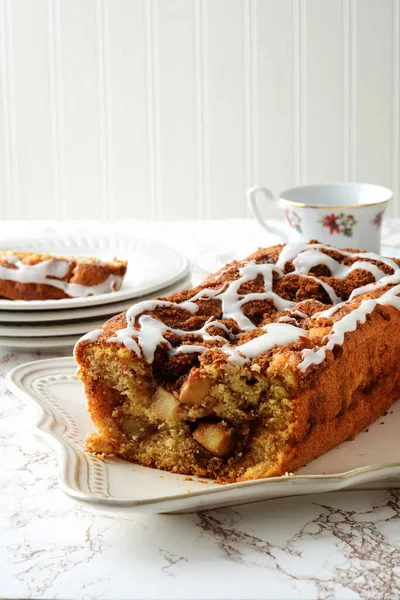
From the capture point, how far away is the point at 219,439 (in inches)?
49.2

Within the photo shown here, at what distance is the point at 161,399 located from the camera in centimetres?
128

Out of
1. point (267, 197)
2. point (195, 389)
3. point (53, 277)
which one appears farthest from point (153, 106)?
point (195, 389)

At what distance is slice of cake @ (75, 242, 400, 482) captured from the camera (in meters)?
1.21

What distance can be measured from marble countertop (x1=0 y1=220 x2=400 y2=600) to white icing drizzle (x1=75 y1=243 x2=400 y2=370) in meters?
0.22

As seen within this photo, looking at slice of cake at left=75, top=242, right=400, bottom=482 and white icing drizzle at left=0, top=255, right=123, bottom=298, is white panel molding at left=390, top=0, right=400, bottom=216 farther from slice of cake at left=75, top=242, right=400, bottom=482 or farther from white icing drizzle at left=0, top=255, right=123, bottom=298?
slice of cake at left=75, top=242, right=400, bottom=482

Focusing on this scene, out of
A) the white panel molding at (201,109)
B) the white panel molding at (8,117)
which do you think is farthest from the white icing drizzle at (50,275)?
the white panel molding at (8,117)

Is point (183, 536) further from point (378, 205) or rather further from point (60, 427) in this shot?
point (378, 205)

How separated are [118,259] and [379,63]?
2393 millimetres

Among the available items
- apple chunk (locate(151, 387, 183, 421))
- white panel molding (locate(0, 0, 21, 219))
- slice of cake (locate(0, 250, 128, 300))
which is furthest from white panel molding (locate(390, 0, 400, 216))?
apple chunk (locate(151, 387, 183, 421))

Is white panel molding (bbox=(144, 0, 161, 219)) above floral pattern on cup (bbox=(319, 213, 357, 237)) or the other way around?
above

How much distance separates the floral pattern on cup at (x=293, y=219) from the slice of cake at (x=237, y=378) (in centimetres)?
69

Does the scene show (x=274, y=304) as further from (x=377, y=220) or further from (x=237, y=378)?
(x=377, y=220)

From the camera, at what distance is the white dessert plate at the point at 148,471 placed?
3.53 feet

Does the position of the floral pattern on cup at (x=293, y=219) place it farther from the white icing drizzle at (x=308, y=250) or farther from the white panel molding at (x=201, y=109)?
the white panel molding at (x=201, y=109)
